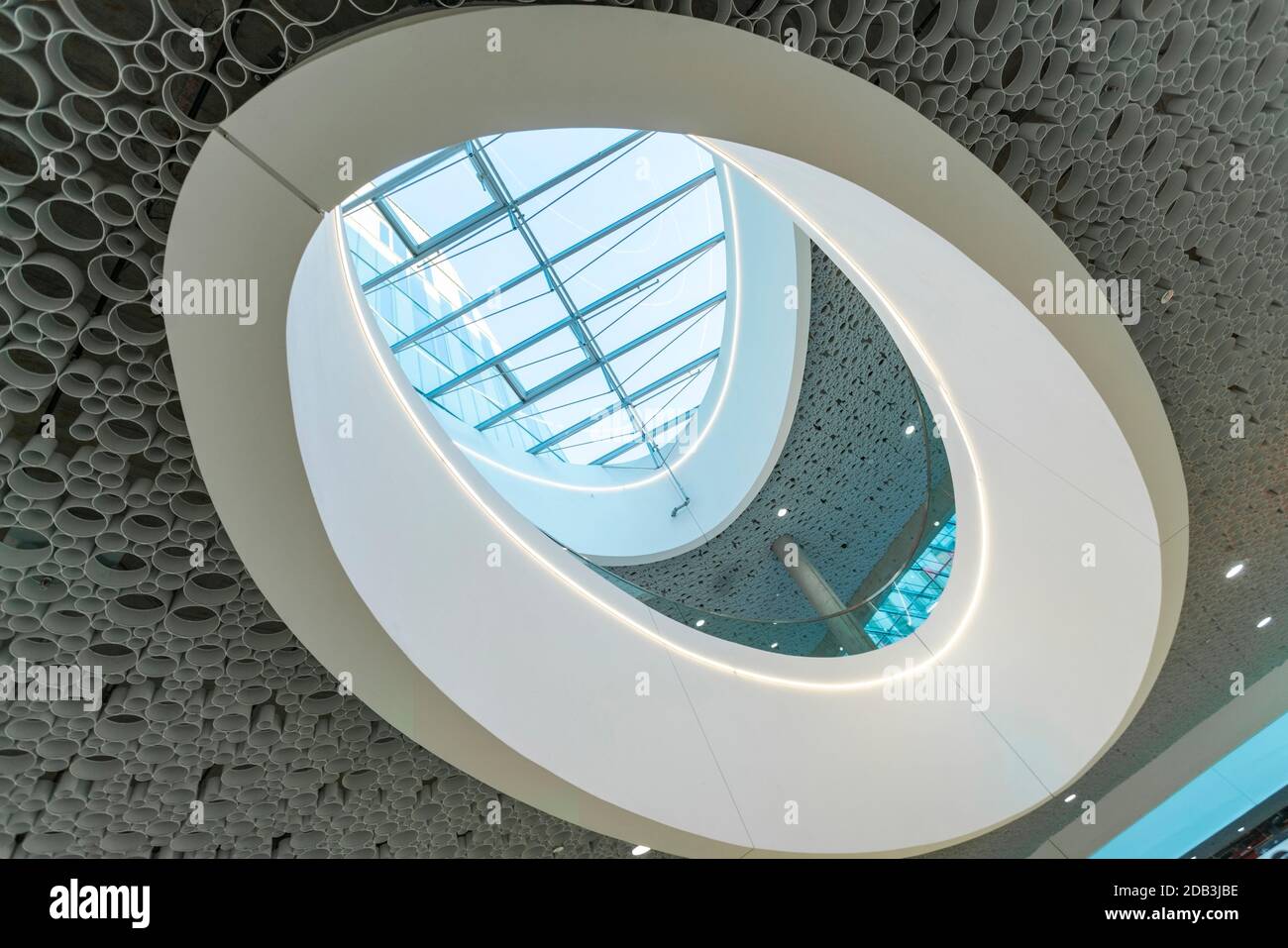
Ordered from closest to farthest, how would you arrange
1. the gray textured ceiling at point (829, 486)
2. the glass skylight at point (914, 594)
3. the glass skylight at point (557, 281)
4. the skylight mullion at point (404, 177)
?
1. the glass skylight at point (914, 594)
2. the gray textured ceiling at point (829, 486)
3. the skylight mullion at point (404, 177)
4. the glass skylight at point (557, 281)

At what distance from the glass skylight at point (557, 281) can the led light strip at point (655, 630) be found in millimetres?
3683

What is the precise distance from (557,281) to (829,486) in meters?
5.07

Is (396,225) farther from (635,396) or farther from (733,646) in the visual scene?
(733,646)

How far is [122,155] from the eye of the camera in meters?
2.54

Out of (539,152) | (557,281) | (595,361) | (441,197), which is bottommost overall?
(595,361)

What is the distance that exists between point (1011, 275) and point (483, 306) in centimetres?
886

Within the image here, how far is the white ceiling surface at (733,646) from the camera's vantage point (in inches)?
118

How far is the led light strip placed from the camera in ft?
16.2

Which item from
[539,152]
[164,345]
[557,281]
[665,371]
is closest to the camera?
[164,345]

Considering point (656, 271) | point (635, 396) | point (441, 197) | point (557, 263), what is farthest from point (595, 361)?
point (441, 197)

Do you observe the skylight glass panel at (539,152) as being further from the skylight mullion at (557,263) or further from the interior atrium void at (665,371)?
the skylight mullion at (557,263)

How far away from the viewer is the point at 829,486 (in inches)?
420

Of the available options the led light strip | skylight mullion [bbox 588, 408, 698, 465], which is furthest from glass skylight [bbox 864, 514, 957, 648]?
skylight mullion [bbox 588, 408, 698, 465]

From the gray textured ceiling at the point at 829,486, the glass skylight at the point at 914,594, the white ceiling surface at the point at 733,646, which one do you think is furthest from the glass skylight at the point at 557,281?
the glass skylight at the point at 914,594
